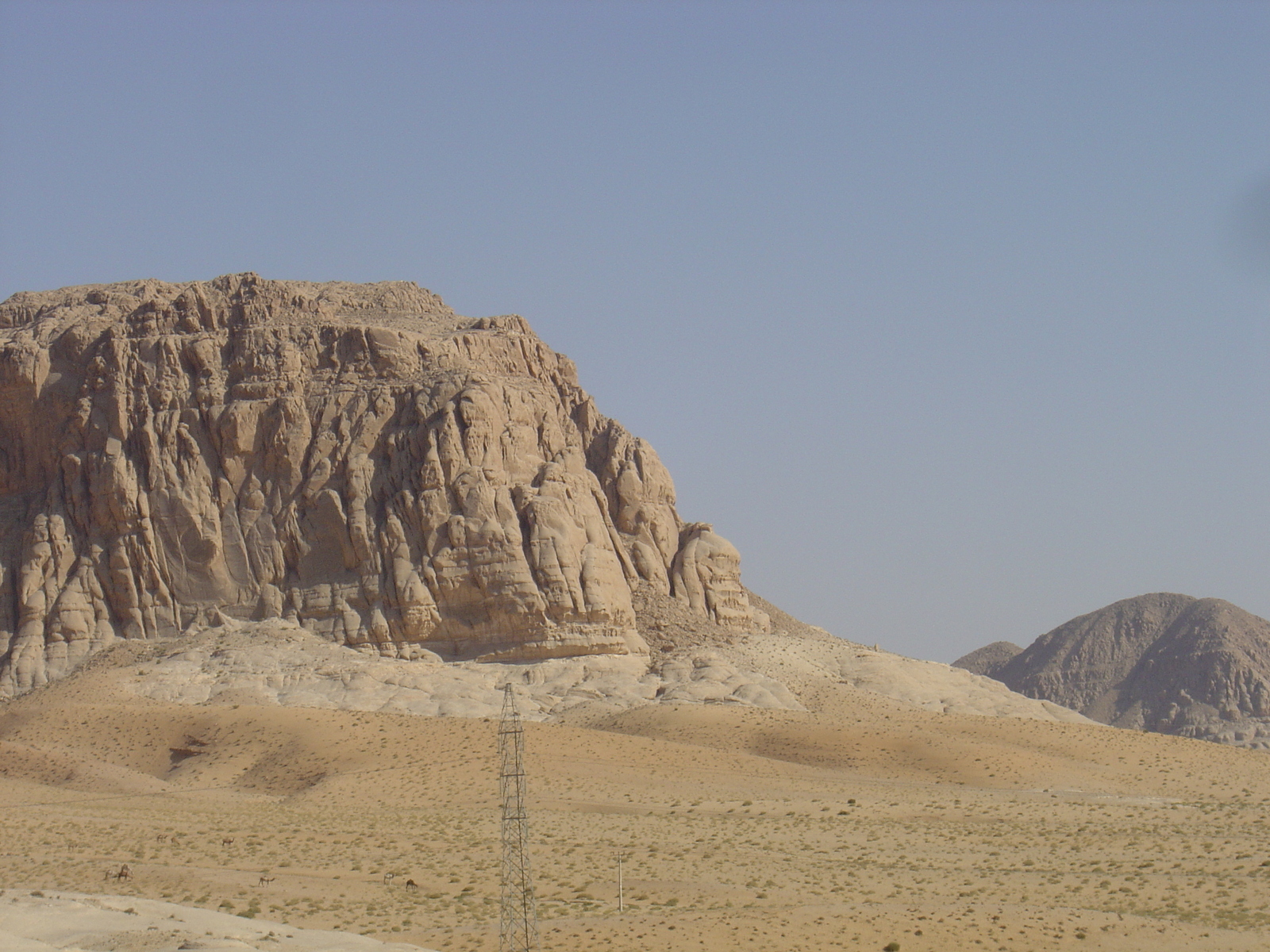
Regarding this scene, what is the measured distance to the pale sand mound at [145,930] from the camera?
29.4m

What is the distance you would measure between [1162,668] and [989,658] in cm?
2871

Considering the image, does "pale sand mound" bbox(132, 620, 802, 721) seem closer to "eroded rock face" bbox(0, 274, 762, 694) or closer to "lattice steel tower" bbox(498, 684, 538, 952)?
"eroded rock face" bbox(0, 274, 762, 694)

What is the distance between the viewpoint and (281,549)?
7850cm

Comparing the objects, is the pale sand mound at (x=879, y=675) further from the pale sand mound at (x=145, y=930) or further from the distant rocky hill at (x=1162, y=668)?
the distant rocky hill at (x=1162, y=668)

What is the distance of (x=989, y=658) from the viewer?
583 ft

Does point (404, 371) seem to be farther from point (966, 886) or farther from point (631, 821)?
point (966, 886)

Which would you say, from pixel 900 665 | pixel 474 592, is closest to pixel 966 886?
pixel 474 592

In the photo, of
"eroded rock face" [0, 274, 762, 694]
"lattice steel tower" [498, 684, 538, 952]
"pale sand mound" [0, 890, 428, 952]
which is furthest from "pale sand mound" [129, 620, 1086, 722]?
"pale sand mound" [0, 890, 428, 952]

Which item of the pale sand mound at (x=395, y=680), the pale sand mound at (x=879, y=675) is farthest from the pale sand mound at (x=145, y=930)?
the pale sand mound at (x=879, y=675)

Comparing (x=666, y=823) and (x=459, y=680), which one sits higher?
(x=459, y=680)

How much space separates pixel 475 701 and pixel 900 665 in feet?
85.5

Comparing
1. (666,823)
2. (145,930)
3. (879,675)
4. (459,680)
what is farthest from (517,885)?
(879,675)

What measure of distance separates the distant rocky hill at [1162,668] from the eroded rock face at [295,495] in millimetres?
69611

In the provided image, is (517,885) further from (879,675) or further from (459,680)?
(879,675)
